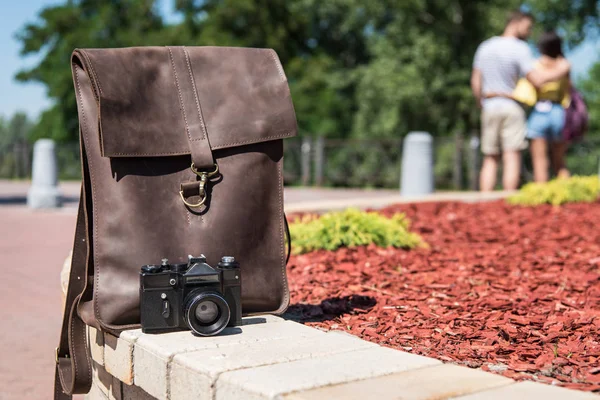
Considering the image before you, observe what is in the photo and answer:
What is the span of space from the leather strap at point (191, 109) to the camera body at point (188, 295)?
361mm

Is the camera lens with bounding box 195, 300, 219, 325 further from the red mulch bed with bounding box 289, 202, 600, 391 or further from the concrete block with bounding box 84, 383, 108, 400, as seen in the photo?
the concrete block with bounding box 84, 383, 108, 400

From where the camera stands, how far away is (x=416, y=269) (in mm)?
4410

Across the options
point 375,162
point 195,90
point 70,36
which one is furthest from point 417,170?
point 70,36

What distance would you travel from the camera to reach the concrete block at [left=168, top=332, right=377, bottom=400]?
2.17 meters

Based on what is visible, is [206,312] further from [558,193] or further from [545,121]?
[545,121]

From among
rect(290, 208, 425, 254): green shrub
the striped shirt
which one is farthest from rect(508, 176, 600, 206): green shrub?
rect(290, 208, 425, 254): green shrub

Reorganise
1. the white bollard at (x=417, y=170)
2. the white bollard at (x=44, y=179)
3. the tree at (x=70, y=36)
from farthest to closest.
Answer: the tree at (x=70, y=36) → the white bollard at (x=44, y=179) → the white bollard at (x=417, y=170)

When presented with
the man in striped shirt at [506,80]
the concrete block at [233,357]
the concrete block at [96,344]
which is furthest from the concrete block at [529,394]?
the man in striped shirt at [506,80]

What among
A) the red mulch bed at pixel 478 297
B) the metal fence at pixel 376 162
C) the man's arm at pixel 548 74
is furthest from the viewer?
the metal fence at pixel 376 162

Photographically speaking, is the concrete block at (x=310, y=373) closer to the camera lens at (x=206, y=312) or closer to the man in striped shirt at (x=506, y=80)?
the camera lens at (x=206, y=312)

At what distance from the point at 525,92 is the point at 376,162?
46.9 ft

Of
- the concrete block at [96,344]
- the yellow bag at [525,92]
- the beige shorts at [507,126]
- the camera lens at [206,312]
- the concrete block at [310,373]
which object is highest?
the yellow bag at [525,92]

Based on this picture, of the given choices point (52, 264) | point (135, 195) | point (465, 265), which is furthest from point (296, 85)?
point (135, 195)

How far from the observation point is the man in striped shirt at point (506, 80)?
851cm
